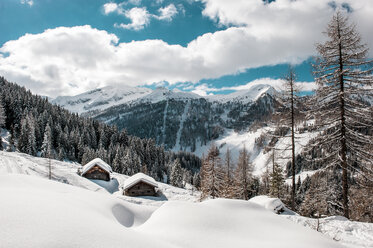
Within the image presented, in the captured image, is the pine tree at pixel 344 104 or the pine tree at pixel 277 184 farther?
the pine tree at pixel 277 184

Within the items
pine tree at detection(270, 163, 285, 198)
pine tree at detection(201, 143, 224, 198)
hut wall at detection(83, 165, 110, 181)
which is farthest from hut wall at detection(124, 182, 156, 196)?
pine tree at detection(270, 163, 285, 198)

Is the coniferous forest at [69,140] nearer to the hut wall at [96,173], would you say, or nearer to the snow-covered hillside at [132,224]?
the hut wall at [96,173]

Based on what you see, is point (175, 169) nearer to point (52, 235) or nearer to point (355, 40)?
point (355, 40)

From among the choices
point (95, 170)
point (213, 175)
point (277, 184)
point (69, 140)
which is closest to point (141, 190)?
point (95, 170)

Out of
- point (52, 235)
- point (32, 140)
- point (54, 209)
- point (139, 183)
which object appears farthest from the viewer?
point (32, 140)

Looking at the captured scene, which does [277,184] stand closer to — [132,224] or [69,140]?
[132,224]

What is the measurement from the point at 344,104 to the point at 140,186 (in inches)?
1324

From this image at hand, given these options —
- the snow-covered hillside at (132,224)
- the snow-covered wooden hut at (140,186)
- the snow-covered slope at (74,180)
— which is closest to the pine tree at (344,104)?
the snow-covered hillside at (132,224)

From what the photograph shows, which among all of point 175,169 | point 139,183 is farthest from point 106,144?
point 139,183

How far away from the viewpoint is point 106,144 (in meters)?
83.1

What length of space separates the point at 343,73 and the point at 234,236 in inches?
506

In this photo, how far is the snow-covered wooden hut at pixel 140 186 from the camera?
120 feet

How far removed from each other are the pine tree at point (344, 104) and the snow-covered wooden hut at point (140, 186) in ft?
98.1

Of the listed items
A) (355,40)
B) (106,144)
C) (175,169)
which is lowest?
(175,169)
